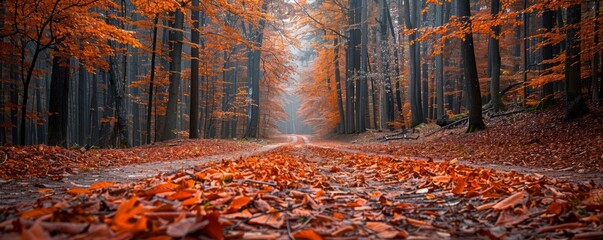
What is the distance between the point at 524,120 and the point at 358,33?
14.0 m

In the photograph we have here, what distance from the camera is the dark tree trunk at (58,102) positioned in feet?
34.0

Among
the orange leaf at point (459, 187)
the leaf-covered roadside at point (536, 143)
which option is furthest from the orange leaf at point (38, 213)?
the leaf-covered roadside at point (536, 143)

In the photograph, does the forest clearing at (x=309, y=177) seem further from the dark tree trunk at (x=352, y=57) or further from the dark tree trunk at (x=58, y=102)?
the dark tree trunk at (x=352, y=57)

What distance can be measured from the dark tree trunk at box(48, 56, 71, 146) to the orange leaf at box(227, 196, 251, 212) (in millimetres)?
11111

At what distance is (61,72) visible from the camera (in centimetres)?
1046

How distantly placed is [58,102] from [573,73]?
51.4 feet

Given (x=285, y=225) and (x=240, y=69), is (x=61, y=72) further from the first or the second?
(x=240, y=69)

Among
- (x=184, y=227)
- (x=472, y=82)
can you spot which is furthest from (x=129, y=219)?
(x=472, y=82)

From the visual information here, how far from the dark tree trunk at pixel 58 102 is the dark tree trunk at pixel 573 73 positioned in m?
15.0

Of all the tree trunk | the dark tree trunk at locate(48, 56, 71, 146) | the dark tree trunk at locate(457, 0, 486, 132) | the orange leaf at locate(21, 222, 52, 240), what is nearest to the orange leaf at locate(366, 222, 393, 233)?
the orange leaf at locate(21, 222, 52, 240)

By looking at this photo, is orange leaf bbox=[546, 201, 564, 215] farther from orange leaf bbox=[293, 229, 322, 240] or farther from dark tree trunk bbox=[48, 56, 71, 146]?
dark tree trunk bbox=[48, 56, 71, 146]

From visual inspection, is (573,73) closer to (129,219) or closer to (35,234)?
(129,219)

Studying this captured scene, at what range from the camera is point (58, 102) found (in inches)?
415

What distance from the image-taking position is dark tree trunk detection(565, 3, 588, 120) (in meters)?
8.91
